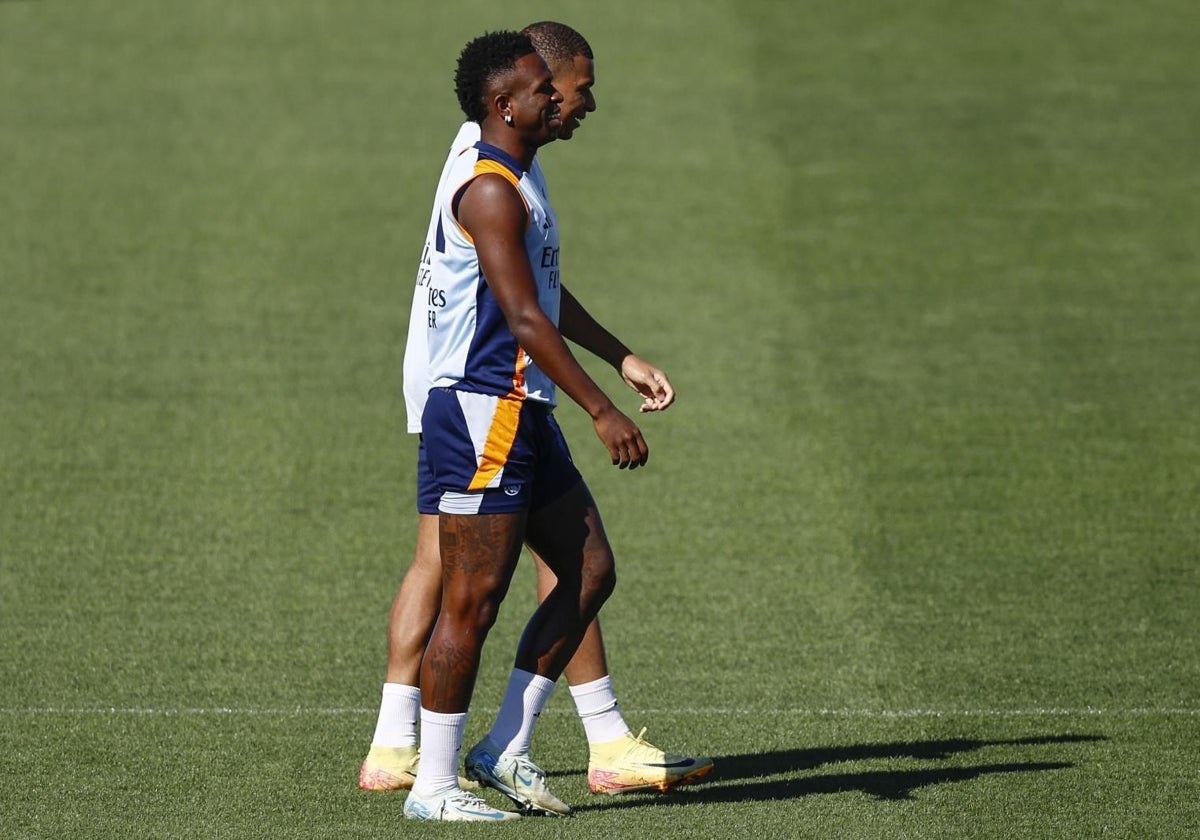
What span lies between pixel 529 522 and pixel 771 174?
916cm

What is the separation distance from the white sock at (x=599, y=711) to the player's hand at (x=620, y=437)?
1.04m

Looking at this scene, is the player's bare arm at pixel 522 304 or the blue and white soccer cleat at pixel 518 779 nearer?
the player's bare arm at pixel 522 304

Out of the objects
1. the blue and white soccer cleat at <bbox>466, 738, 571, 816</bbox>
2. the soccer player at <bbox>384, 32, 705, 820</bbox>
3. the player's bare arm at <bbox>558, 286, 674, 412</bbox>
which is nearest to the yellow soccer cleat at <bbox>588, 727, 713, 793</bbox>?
the blue and white soccer cleat at <bbox>466, 738, 571, 816</bbox>

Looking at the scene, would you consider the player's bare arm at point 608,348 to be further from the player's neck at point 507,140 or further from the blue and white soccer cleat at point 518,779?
Answer: the blue and white soccer cleat at point 518,779

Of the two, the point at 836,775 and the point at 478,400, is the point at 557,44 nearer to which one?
the point at 478,400

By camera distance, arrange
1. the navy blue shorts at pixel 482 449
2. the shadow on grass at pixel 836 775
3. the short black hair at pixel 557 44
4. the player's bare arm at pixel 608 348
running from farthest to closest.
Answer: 1. the shadow on grass at pixel 836 775
2. the short black hair at pixel 557 44
3. the player's bare arm at pixel 608 348
4. the navy blue shorts at pixel 482 449

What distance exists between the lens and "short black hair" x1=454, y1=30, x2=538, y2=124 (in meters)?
5.29

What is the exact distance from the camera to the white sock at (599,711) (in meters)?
5.76

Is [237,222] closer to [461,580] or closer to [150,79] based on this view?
[150,79]

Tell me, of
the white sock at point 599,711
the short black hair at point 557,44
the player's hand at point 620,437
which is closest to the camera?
the player's hand at point 620,437

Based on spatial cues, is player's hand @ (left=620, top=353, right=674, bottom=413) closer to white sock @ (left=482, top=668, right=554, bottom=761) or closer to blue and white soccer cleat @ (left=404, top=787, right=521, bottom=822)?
white sock @ (left=482, top=668, right=554, bottom=761)

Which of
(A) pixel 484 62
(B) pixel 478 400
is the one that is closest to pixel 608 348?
(B) pixel 478 400

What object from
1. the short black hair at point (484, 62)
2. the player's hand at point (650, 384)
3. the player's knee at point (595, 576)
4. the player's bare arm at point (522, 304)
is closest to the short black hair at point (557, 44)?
the short black hair at point (484, 62)

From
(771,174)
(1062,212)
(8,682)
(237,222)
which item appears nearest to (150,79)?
(237,222)
